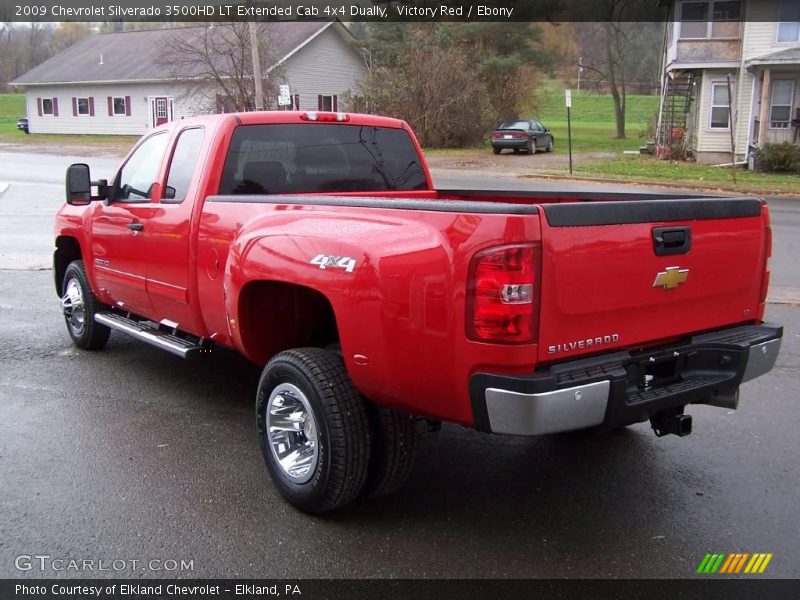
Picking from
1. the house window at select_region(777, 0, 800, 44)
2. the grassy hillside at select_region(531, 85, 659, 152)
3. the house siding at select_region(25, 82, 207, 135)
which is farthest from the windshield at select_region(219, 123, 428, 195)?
the house siding at select_region(25, 82, 207, 135)

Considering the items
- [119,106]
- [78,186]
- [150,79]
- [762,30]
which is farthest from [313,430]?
[119,106]

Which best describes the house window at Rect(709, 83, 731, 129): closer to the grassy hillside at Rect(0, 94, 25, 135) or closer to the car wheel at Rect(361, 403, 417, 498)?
the car wheel at Rect(361, 403, 417, 498)

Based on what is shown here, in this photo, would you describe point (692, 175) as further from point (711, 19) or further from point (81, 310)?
point (81, 310)

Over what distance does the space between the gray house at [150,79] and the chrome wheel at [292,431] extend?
36.6 m

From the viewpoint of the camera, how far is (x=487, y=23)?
40.5 metres

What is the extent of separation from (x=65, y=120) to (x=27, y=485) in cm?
5118

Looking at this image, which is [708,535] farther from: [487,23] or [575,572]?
[487,23]

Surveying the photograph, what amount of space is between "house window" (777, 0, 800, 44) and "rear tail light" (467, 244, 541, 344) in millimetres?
29127

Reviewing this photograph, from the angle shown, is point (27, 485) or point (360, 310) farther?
point (27, 485)

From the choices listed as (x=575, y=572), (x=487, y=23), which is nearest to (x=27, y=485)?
(x=575, y=572)

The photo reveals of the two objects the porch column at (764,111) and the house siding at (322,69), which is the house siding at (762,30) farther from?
the house siding at (322,69)

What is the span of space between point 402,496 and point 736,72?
2936cm

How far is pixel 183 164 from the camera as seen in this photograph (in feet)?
17.1

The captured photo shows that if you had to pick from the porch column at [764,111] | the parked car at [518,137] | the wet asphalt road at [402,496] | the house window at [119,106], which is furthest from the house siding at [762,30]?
the house window at [119,106]
